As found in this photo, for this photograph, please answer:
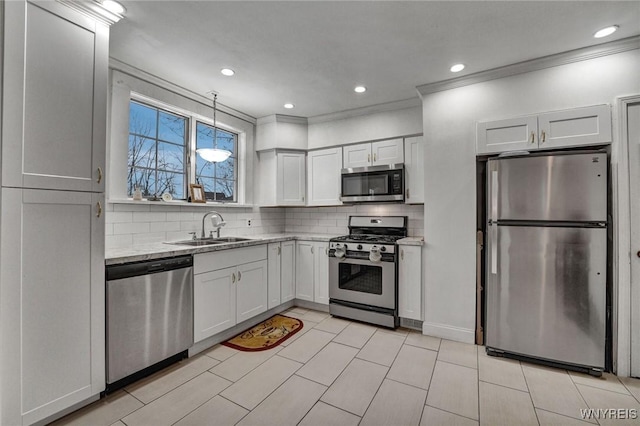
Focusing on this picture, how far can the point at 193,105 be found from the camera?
321cm

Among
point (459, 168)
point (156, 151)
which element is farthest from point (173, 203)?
point (459, 168)

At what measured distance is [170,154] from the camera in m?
3.05

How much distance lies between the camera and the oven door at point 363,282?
303cm

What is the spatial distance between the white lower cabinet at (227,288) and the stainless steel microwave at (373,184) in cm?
134

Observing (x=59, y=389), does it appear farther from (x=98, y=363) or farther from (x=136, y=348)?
(x=136, y=348)

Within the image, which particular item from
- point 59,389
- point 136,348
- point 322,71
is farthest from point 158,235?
point 322,71

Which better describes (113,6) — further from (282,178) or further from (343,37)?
(282,178)

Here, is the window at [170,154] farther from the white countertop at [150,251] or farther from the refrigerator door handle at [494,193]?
the refrigerator door handle at [494,193]

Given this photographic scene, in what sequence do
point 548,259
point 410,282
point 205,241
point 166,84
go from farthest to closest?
point 205,241, point 410,282, point 166,84, point 548,259

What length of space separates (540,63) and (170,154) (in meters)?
3.73

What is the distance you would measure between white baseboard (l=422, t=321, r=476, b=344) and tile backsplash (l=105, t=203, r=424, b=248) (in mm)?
1148

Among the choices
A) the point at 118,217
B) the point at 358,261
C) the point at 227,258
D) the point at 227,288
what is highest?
the point at 118,217

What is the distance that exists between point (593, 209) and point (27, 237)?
12.6 ft

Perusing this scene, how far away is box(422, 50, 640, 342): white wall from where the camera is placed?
7.97 feet
